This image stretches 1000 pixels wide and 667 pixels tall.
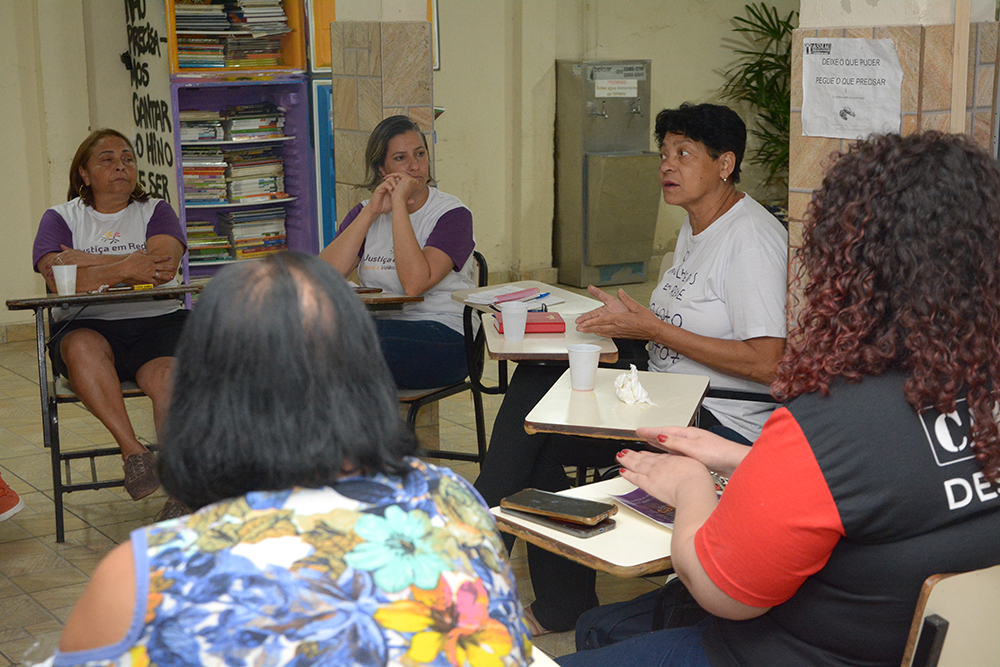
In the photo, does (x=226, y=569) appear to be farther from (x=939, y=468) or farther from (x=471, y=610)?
(x=939, y=468)

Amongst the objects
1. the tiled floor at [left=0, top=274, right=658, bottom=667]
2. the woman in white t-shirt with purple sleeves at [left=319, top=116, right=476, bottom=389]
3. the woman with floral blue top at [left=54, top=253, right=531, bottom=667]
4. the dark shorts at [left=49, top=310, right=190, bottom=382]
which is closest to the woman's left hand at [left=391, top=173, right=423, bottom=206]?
the woman in white t-shirt with purple sleeves at [left=319, top=116, right=476, bottom=389]

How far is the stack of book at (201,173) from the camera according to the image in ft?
20.0

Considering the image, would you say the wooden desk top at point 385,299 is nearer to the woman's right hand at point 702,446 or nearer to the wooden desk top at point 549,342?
the wooden desk top at point 549,342

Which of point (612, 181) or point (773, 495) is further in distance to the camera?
point (612, 181)

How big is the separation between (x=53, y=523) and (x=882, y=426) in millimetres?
3147

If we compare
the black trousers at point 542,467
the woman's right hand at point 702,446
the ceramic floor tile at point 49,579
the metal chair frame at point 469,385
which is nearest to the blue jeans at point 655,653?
the woman's right hand at point 702,446

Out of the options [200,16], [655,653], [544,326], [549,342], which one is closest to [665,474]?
[655,653]

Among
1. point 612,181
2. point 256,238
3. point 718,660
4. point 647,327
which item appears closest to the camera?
point 718,660

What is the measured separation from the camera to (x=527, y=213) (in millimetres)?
7824

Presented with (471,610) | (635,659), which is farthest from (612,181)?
(471,610)

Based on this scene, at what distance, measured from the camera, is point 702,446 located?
196 centimetres

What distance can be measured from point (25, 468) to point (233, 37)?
A: 112 inches

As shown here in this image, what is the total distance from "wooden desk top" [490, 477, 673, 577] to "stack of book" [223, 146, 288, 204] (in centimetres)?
477

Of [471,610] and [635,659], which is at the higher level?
[471,610]
